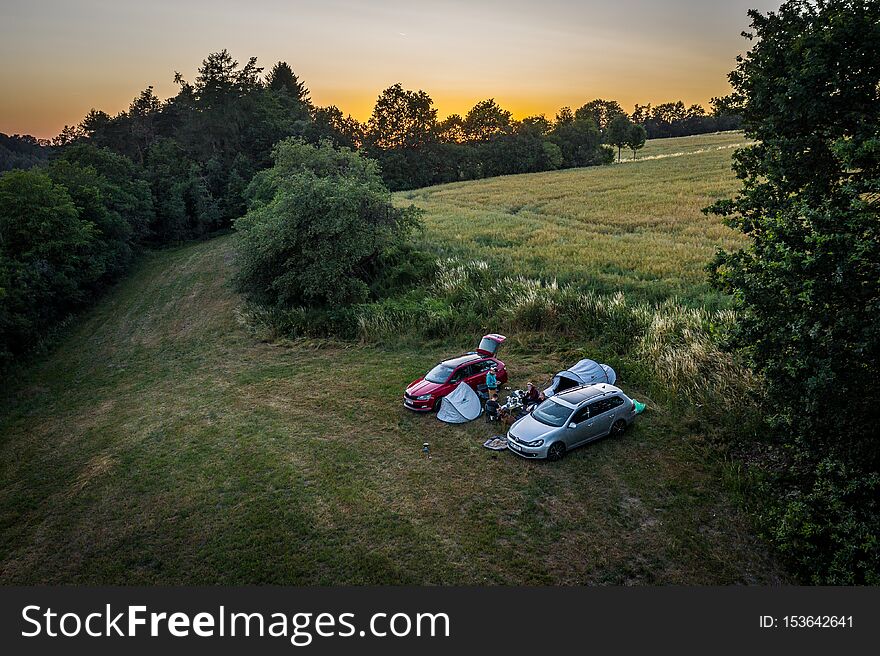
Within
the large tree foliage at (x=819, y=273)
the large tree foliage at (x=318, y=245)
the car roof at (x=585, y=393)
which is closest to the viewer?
the large tree foliage at (x=819, y=273)

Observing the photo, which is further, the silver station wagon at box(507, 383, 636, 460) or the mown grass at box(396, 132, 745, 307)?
the mown grass at box(396, 132, 745, 307)

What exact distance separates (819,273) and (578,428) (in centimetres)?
674

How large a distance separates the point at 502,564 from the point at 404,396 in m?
8.79

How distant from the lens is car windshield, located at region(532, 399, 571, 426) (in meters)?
14.0

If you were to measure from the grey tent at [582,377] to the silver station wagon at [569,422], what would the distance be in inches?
61.8

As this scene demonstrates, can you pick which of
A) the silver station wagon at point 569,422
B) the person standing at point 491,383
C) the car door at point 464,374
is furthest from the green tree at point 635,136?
the silver station wagon at point 569,422

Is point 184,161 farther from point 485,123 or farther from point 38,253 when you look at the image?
point 485,123

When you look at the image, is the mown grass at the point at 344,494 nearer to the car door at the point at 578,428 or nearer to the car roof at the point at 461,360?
the car door at the point at 578,428

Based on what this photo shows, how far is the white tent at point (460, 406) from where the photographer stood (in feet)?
54.7

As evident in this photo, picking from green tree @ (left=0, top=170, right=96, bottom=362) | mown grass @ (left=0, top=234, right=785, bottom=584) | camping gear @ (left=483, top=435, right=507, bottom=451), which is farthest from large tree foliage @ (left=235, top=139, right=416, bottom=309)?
camping gear @ (left=483, top=435, right=507, bottom=451)

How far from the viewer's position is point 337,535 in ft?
37.8

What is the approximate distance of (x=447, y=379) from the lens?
17641mm

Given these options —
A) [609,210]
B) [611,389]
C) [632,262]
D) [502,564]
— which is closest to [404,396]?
Result: [611,389]

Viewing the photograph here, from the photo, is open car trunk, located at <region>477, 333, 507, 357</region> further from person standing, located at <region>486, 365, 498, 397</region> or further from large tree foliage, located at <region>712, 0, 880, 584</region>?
large tree foliage, located at <region>712, 0, 880, 584</region>
